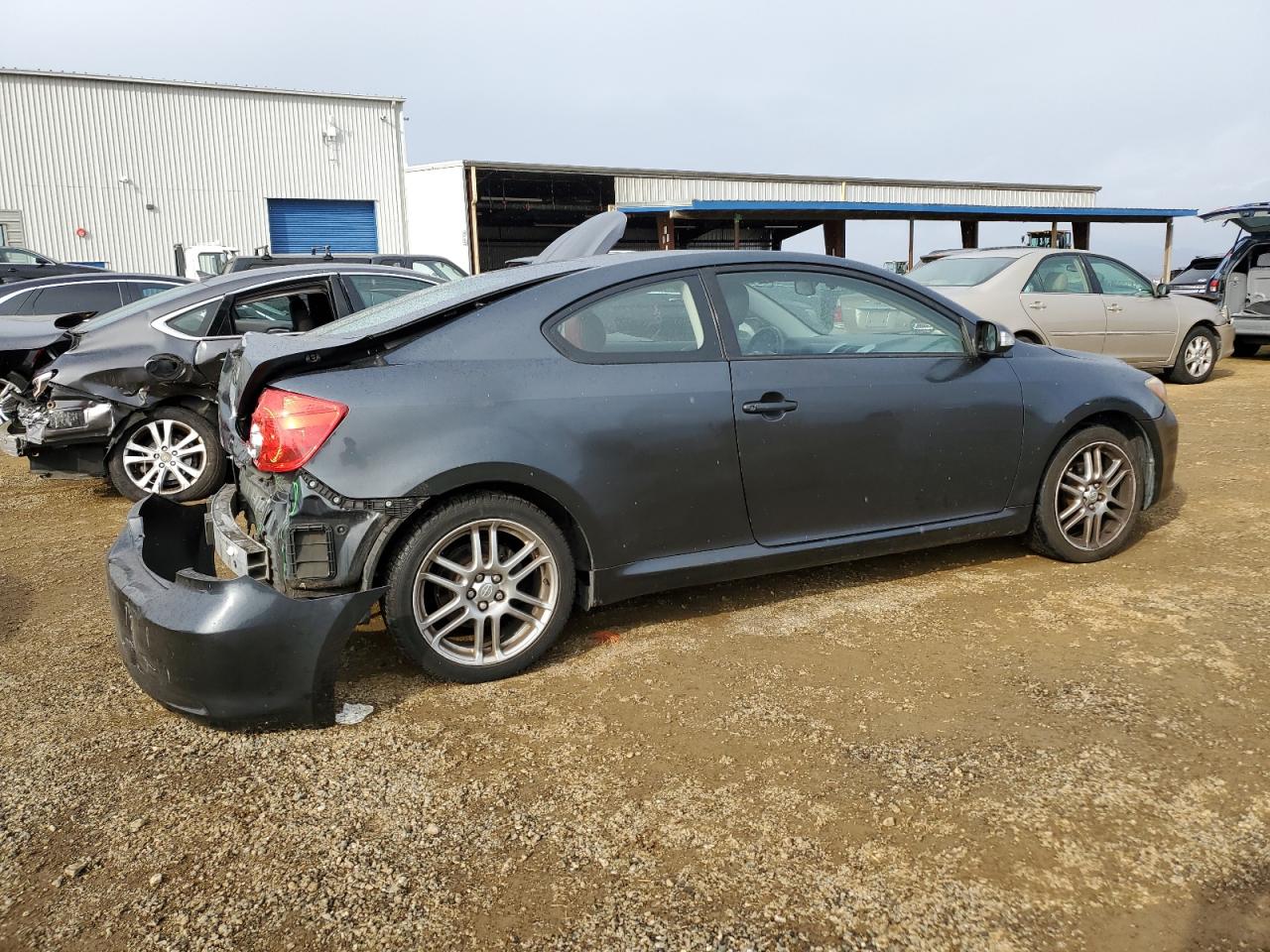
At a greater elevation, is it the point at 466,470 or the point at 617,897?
the point at 466,470

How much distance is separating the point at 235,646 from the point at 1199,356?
12.0m

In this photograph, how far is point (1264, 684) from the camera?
3258mm

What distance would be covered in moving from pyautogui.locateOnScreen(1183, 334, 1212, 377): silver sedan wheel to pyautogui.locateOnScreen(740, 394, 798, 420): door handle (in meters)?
9.72

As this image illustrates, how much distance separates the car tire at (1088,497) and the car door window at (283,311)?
467cm

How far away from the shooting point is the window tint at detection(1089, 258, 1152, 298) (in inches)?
405

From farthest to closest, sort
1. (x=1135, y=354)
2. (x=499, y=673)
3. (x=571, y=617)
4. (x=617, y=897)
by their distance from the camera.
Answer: (x=1135, y=354)
(x=571, y=617)
(x=499, y=673)
(x=617, y=897)

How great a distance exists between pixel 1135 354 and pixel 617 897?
34.6 ft

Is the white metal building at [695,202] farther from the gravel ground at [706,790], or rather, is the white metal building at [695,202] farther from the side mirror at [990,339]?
the gravel ground at [706,790]

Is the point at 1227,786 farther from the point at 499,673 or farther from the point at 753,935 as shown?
the point at 499,673

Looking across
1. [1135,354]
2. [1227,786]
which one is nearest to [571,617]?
[1227,786]

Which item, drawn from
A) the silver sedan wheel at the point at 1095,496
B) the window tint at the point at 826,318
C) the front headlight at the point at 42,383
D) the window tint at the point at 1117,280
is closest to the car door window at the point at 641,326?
the window tint at the point at 826,318

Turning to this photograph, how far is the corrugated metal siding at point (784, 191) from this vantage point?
89.4ft

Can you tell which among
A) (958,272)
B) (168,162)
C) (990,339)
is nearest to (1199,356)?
(958,272)

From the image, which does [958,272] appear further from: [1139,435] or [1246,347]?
[1246,347]
